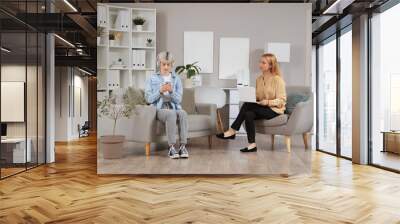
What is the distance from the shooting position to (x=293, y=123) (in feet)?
15.2

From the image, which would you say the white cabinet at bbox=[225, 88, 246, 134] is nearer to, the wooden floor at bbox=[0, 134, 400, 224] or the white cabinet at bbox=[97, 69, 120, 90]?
the wooden floor at bbox=[0, 134, 400, 224]

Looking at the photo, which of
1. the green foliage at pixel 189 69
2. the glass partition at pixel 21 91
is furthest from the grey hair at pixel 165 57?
the glass partition at pixel 21 91

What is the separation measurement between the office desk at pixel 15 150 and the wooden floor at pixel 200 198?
1.00 ft

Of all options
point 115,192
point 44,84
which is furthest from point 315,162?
point 44,84

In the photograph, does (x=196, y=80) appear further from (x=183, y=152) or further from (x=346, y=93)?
(x=346, y=93)

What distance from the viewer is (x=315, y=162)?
643 centimetres

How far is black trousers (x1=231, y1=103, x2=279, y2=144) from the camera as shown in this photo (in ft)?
14.9

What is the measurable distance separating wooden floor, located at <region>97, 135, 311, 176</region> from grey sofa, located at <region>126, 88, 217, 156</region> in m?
0.08

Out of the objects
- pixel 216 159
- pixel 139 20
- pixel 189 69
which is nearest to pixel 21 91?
pixel 139 20

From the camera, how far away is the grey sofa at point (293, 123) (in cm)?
461

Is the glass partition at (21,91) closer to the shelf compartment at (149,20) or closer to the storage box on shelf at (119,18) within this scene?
the storage box on shelf at (119,18)

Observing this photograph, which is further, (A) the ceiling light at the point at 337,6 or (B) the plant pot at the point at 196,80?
(A) the ceiling light at the point at 337,6

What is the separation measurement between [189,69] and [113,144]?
120 cm

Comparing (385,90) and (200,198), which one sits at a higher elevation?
(385,90)
